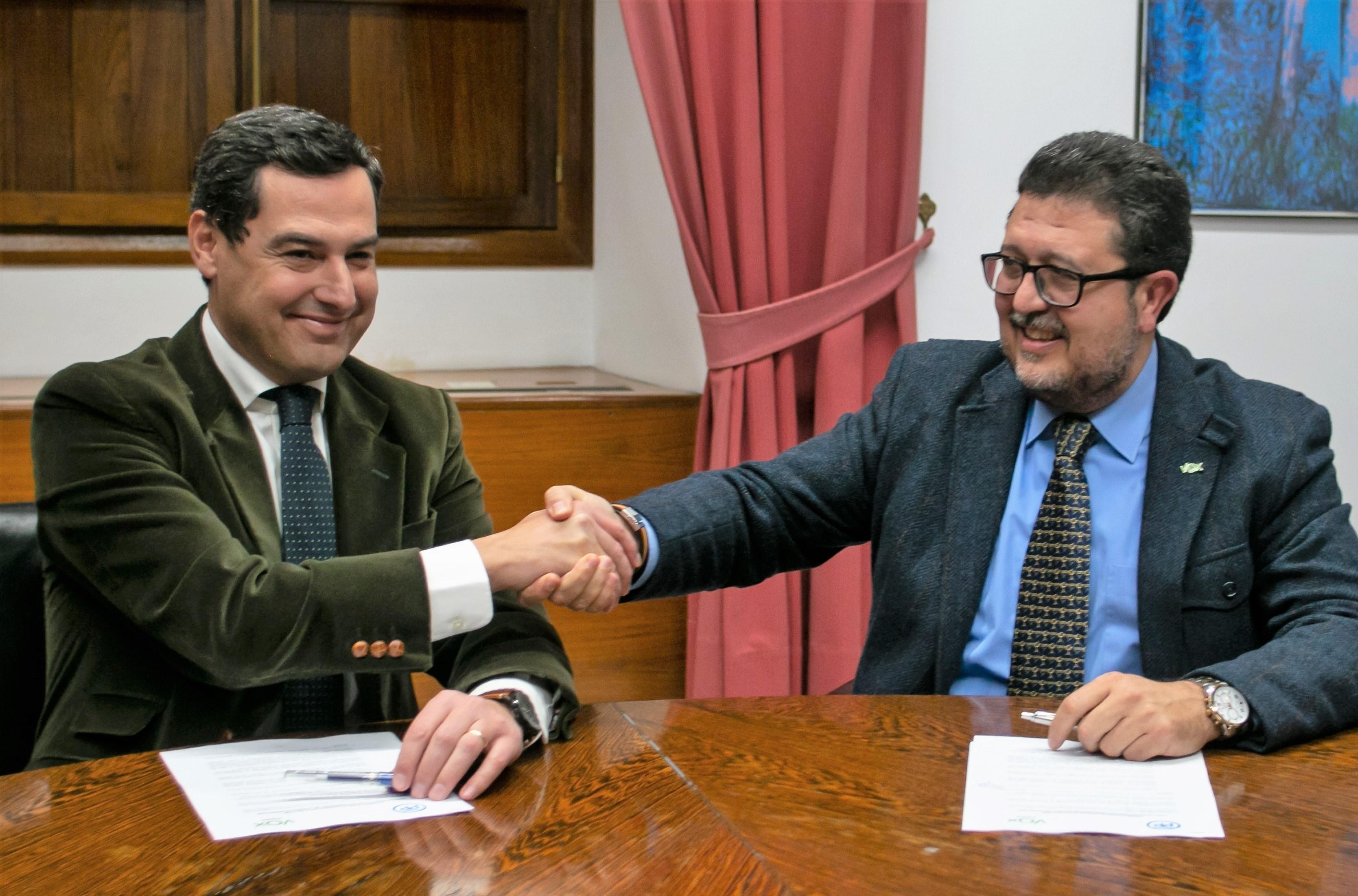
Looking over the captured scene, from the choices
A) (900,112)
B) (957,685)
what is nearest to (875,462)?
(957,685)

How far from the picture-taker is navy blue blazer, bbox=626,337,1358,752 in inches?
71.7

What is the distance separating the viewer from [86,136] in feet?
11.0

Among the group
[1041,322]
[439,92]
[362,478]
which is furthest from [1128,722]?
[439,92]

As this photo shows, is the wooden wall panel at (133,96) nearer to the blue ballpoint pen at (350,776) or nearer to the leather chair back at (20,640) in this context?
the leather chair back at (20,640)

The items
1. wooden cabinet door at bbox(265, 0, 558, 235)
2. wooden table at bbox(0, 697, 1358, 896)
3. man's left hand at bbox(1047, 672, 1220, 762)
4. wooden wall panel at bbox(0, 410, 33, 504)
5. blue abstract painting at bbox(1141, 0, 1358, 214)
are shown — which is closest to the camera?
wooden table at bbox(0, 697, 1358, 896)

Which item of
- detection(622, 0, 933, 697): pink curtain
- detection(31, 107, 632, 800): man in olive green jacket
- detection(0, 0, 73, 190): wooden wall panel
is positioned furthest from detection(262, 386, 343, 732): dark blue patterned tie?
detection(0, 0, 73, 190): wooden wall panel

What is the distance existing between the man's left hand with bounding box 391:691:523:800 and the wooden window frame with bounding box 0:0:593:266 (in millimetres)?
2284

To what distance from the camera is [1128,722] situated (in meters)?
1.49

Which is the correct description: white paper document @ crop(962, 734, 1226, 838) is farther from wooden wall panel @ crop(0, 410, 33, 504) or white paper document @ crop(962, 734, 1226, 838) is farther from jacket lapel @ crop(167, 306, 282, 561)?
wooden wall panel @ crop(0, 410, 33, 504)

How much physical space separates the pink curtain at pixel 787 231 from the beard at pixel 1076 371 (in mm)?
960

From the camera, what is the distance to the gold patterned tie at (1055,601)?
6.16 ft

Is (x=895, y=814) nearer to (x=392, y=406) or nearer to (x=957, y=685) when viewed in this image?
(x=957, y=685)

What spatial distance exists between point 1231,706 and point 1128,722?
0.15m

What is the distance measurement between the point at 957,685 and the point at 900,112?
1.45 metres
